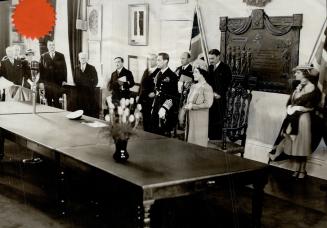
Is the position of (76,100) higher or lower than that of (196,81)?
lower

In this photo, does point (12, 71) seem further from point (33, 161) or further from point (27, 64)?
point (33, 161)

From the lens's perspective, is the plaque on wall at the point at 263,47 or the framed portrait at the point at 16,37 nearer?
the plaque on wall at the point at 263,47

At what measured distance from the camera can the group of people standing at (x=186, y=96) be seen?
4.70m

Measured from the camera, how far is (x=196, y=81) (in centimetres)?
511

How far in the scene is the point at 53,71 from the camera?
703 cm

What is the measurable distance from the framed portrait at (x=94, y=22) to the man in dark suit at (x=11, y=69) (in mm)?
1244

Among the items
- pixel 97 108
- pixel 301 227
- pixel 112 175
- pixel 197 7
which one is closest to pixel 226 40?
pixel 197 7

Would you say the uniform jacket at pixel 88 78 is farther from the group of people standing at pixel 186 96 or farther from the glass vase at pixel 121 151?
the glass vase at pixel 121 151


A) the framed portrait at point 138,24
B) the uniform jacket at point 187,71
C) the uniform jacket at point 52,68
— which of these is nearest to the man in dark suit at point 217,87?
the uniform jacket at point 187,71

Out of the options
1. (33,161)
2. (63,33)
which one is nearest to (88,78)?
(63,33)

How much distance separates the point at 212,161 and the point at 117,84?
3.51 meters

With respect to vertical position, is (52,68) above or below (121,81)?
above

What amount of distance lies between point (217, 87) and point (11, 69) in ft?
9.75

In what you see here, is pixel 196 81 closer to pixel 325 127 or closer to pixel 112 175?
pixel 325 127
